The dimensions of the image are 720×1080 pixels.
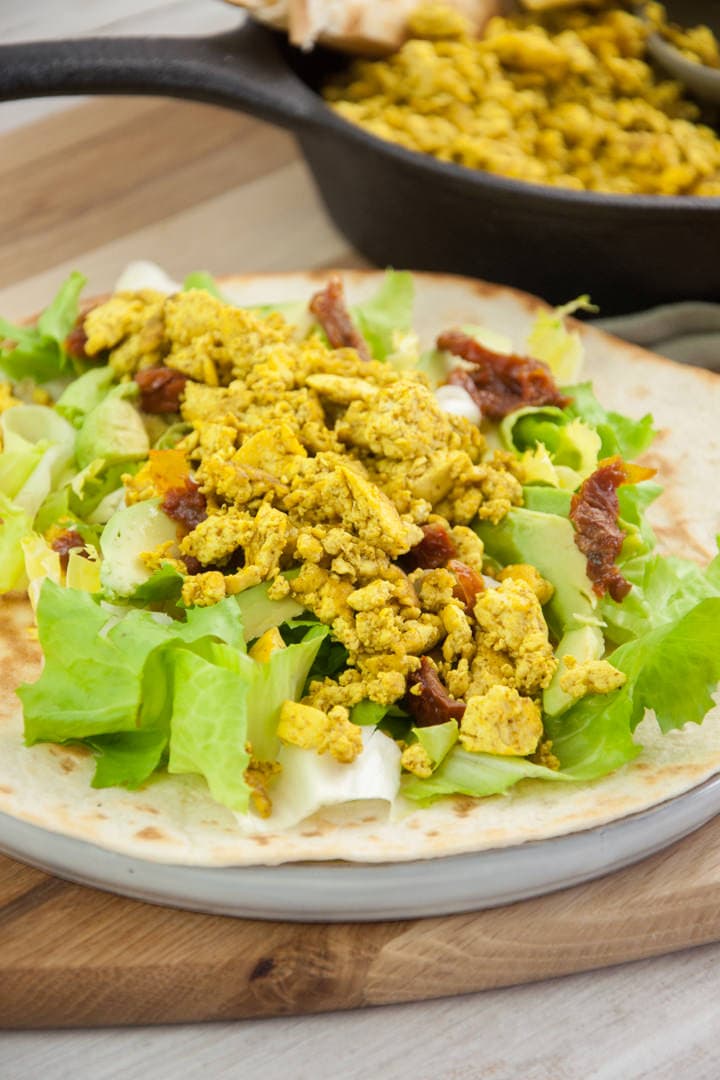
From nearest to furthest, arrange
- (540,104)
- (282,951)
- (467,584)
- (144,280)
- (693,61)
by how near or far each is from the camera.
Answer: (282,951)
(467,584)
(144,280)
(540,104)
(693,61)

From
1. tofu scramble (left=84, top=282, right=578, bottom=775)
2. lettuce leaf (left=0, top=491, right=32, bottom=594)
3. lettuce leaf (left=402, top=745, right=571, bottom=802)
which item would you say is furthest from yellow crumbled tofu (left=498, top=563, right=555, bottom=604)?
lettuce leaf (left=0, top=491, right=32, bottom=594)

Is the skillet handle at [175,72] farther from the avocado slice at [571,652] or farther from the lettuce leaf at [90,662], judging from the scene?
the avocado slice at [571,652]

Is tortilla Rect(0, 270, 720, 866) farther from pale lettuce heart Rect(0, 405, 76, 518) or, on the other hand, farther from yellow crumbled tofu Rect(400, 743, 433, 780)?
pale lettuce heart Rect(0, 405, 76, 518)

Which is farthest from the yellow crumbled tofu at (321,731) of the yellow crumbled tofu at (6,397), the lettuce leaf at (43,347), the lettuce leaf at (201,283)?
the lettuce leaf at (201,283)

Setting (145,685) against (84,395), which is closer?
(145,685)

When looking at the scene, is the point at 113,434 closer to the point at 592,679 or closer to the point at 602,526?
A: the point at 602,526

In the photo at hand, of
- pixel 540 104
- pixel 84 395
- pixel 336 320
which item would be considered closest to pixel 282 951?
pixel 84 395

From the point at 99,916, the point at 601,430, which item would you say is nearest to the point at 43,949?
the point at 99,916
